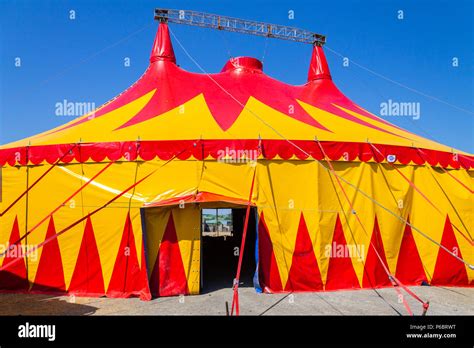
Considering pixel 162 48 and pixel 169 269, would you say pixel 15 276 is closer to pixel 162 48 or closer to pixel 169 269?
pixel 169 269

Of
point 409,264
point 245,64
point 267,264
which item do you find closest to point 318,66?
point 245,64

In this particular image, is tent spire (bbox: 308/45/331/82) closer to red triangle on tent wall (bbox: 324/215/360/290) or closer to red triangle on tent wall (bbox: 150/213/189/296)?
red triangle on tent wall (bbox: 324/215/360/290)

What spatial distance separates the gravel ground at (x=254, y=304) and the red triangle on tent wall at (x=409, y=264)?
0.38m

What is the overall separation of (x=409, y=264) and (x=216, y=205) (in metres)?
3.53

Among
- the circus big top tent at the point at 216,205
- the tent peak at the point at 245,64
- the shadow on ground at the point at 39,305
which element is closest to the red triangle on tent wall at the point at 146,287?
the circus big top tent at the point at 216,205

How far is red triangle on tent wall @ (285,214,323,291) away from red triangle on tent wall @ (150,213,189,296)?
1.71 m

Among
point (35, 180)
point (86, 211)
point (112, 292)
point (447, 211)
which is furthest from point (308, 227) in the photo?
point (35, 180)

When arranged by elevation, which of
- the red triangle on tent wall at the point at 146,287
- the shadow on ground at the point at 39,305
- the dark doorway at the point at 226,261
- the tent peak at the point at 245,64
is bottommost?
the dark doorway at the point at 226,261

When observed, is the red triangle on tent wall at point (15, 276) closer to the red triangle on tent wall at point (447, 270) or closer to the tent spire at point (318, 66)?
the red triangle on tent wall at point (447, 270)

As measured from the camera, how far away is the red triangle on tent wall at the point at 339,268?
17.6ft

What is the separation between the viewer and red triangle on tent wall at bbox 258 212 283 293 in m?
5.23

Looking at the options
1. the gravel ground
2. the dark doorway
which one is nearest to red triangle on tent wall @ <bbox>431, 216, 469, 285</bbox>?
the gravel ground

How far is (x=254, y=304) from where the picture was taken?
15.1ft
